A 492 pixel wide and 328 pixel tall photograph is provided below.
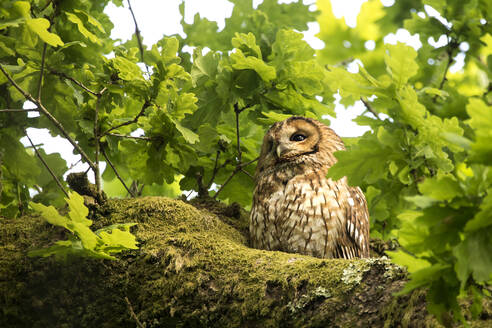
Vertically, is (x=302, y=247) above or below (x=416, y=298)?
above

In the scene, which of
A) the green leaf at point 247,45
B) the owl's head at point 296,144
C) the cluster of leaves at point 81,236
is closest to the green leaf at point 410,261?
the cluster of leaves at point 81,236

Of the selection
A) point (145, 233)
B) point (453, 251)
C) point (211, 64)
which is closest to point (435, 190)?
point (453, 251)

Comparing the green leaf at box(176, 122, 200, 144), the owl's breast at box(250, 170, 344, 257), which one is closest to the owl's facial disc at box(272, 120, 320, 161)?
the owl's breast at box(250, 170, 344, 257)

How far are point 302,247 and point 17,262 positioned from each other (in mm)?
1590

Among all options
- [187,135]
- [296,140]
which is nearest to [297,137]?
[296,140]

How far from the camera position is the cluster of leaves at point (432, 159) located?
122 centimetres

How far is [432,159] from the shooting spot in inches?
73.3

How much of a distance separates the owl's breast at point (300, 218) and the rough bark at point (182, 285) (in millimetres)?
664

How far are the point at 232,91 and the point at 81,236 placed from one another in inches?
55.6

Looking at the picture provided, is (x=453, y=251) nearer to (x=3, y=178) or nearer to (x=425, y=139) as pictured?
(x=425, y=139)

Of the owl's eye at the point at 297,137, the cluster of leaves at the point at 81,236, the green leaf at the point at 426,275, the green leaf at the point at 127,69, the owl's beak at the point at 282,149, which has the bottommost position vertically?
the green leaf at the point at 426,275

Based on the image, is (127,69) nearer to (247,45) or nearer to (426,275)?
(247,45)

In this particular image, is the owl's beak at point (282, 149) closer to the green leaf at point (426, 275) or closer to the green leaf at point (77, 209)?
the green leaf at point (77, 209)

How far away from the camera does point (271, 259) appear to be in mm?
2316
